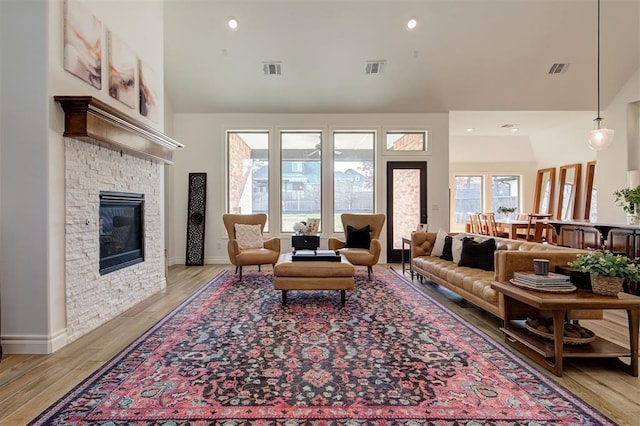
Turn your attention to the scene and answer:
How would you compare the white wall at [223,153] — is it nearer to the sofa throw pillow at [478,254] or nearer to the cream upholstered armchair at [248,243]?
the cream upholstered armchair at [248,243]

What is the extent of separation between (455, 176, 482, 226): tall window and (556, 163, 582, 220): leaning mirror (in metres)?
2.00

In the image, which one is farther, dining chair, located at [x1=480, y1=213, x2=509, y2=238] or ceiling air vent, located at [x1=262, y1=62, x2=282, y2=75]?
dining chair, located at [x1=480, y1=213, x2=509, y2=238]

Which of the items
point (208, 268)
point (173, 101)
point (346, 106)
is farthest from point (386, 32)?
point (208, 268)

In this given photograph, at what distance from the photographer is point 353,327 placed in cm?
308

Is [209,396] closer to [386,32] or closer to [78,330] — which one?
[78,330]

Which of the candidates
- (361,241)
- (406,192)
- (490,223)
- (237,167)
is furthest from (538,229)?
(237,167)

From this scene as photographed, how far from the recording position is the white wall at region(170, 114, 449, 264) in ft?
21.7

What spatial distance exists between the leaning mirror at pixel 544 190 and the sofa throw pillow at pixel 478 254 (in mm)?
6492

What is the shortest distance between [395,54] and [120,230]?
16.2 ft

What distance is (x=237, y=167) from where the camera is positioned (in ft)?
22.3

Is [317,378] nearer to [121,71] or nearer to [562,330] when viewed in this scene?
[562,330]

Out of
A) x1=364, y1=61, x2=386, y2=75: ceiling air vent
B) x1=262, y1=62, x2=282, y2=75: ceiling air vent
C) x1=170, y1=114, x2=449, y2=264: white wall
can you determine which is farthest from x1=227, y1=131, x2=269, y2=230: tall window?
x1=364, y1=61, x2=386, y2=75: ceiling air vent

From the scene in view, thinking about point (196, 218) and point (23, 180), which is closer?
point (23, 180)

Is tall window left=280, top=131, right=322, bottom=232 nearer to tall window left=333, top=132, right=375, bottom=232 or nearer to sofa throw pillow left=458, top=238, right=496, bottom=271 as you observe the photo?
tall window left=333, top=132, right=375, bottom=232
